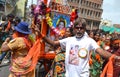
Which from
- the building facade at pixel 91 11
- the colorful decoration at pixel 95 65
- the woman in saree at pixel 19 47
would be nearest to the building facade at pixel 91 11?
the building facade at pixel 91 11

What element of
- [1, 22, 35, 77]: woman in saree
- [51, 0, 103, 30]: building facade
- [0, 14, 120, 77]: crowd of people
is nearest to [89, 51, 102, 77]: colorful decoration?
[0, 14, 120, 77]: crowd of people

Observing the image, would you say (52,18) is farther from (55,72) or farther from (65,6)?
(55,72)

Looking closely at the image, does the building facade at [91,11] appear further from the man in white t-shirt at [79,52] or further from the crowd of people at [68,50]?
the man in white t-shirt at [79,52]

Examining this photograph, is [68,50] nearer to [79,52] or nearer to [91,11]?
[79,52]

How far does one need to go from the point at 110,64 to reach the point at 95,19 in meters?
101

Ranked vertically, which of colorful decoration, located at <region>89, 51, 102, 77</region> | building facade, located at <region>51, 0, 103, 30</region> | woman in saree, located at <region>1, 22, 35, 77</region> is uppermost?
woman in saree, located at <region>1, 22, 35, 77</region>

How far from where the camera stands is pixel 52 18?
992cm

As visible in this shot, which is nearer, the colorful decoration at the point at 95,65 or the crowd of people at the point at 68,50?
the crowd of people at the point at 68,50

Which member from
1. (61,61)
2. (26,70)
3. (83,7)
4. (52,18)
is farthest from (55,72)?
(83,7)

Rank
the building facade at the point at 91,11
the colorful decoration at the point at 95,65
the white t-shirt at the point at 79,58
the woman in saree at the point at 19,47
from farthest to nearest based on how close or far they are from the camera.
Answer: the building facade at the point at 91,11
the colorful decoration at the point at 95,65
the woman in saree at the point at 19,47
the white t-shirt at the point at 79,58

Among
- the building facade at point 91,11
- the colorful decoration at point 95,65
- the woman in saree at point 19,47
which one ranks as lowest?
the building facade at point 91,11

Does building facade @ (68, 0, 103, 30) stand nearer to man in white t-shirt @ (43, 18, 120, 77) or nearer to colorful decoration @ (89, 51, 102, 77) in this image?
colorful decoration @ (89, 51, 102, 77)

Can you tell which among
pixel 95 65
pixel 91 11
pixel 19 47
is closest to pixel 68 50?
pixel 19 47

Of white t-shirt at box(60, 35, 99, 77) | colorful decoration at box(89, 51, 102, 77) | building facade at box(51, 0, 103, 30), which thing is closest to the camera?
white t-shirt at box(60, 35, 99, 77)
